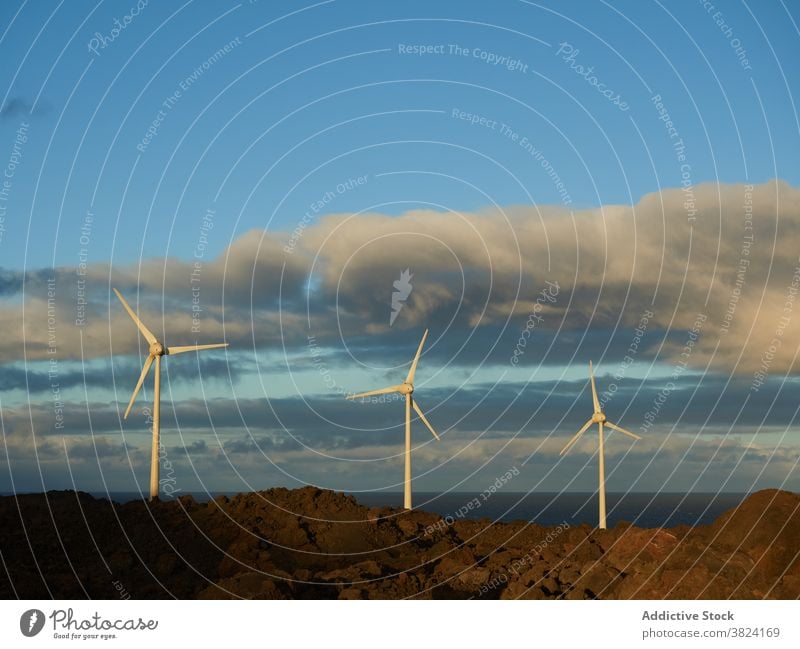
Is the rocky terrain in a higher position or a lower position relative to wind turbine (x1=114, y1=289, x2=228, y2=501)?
lower

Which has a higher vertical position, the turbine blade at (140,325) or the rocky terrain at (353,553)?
the turbine blade at (140,325)

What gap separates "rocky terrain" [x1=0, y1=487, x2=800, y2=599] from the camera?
5691cm

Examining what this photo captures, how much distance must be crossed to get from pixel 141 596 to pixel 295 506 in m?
17.8

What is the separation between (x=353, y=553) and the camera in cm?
7388

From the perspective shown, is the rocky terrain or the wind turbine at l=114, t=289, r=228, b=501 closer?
the rocky terrain

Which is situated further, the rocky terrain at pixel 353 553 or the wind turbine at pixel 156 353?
the wind turbine at pixel 156 353

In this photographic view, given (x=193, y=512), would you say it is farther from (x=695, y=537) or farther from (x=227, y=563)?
(x=695, y=537)

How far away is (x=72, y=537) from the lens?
7356 centimetres

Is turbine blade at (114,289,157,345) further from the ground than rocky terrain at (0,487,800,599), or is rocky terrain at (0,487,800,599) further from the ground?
turbine blade at (114,289,157,345)

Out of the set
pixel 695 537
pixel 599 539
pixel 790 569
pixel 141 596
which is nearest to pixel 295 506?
pixel 141 596

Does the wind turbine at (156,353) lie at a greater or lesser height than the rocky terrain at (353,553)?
greater

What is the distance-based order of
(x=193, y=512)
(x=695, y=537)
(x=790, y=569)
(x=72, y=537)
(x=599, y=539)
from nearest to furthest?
(x=790, y=569) < (x=695, y=537) < (x=599, y=539) < (x=72, y=537) < (x=193, y=512)

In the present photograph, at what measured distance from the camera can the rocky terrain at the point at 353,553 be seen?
187 ft
